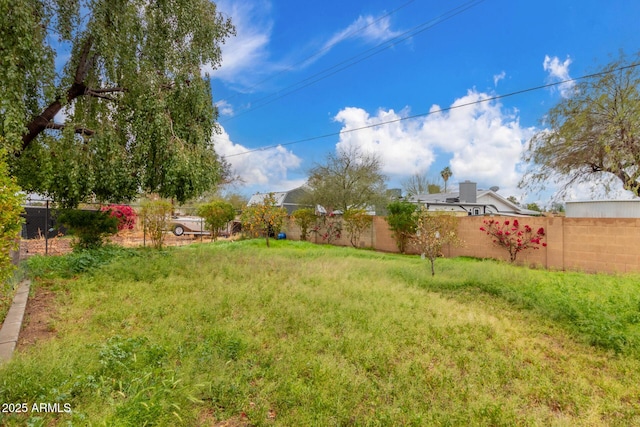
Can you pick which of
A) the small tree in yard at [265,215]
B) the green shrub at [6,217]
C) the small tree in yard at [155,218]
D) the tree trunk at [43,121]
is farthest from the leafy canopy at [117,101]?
the small tree in yard at [265,215]

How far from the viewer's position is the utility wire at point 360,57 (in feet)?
31.3

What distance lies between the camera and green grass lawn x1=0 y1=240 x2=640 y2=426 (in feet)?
7.90

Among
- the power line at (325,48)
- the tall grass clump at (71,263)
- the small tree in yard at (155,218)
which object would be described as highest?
the power line at (325,48)

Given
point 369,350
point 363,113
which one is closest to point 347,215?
point 363,113

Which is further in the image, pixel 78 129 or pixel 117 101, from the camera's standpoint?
pixel 117 101

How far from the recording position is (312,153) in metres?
21.8

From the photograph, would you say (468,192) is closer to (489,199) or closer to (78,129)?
(489,199)

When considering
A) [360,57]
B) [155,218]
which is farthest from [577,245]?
[155,218]

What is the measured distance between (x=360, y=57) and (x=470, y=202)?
1598cm

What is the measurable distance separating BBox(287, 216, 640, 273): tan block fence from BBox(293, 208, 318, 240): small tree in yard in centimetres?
695

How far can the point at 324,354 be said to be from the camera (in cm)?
Result: 338

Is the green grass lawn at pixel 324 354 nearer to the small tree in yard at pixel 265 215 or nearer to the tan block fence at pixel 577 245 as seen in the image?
the tan block fence at pixel 577 245

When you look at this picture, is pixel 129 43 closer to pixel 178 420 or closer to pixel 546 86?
pixel 178 420

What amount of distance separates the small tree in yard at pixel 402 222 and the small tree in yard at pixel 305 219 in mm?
4162
